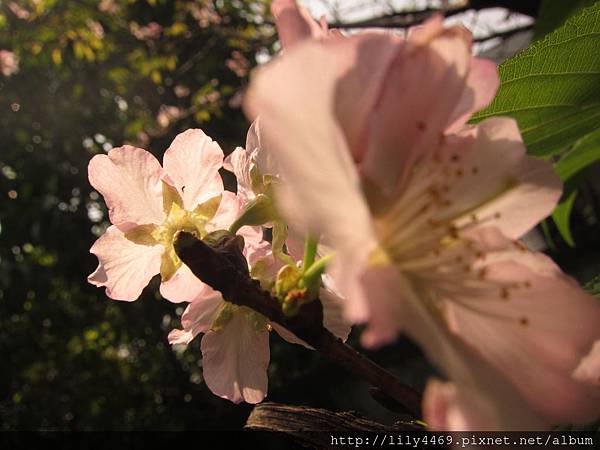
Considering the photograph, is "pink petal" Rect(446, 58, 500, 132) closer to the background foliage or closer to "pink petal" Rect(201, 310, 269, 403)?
"pink petal" Rect(201, 310, 269, 403)

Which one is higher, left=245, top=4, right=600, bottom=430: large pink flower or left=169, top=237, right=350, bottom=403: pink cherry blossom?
left=245, top=4, right=600, bottom=430: large pink flower

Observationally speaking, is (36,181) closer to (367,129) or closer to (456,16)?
(456,16)

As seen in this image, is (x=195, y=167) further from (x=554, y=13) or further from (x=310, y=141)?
(x=554, y=13)

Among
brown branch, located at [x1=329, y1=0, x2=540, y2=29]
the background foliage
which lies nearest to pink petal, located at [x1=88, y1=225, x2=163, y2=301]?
brown branch, located at [x1=329, y1=0, x2=540, y2=29]

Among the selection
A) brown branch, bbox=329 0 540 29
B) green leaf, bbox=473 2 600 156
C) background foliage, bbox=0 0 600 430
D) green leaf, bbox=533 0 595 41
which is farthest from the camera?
background foliage, bbox=0 0 600 430

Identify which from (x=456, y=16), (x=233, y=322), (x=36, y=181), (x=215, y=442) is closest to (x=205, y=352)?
(x=233, y=322)

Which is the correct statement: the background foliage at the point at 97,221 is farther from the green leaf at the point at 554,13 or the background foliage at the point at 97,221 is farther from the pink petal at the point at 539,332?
the pink petal at the point at 539,332

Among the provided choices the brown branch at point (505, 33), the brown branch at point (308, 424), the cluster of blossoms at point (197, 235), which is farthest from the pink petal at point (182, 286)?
the brown branch at point (505, 33)
